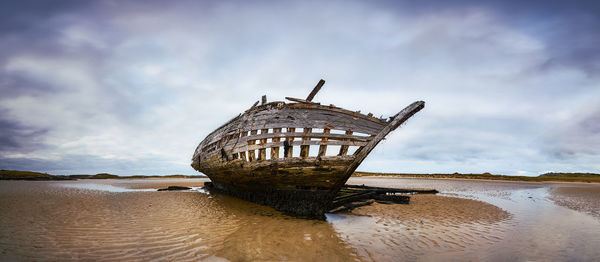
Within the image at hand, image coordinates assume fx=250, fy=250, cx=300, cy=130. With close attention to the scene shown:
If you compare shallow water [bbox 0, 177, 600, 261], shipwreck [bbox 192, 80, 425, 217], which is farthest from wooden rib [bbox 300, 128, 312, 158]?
shallow water [bbox 0, 177, 600, 261]

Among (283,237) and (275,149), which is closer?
(283,237)

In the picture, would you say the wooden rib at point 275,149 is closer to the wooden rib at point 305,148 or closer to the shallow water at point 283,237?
the wooden rib at point 305,148

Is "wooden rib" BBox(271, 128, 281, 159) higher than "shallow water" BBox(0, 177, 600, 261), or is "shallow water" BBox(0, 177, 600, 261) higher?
"wooden rib" BBox(271, 128, 281, 159)

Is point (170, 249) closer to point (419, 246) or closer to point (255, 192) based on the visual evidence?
point (419, 246)

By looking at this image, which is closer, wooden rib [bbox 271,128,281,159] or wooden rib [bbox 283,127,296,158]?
wooden rib [bbox 283,127,296,158]

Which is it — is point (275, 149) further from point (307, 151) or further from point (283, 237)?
point (283, 237)

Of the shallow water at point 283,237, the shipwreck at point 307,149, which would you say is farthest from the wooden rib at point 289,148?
the shallow water at point 283,237

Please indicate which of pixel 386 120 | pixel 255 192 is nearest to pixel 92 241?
pixel 255 192

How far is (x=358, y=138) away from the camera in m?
6.44

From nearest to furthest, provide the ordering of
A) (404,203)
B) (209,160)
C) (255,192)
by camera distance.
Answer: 1. (255,192)
2. (404,203)
3. (209,160)

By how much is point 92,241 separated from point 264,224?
121 inches

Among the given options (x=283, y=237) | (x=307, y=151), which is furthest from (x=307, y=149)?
(x=283, y=237)

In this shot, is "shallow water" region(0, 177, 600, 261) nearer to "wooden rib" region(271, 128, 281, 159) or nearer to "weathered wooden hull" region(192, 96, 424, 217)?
"weathered wooden hull" region(192, 96, 424, 217)

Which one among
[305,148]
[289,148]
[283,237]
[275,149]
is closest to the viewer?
[283,237]
